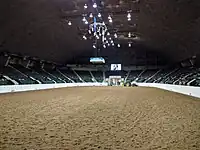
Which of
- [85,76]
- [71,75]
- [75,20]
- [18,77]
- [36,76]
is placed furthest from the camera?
[85,76]

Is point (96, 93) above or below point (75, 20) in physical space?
below

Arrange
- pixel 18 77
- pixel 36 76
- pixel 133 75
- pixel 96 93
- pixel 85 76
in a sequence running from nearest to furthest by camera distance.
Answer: pixel 96 93 → pixel 18 77 → pixel 36 76 → pixel 85 76 → pixel 133 75

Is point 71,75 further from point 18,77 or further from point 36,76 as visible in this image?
point 18,77

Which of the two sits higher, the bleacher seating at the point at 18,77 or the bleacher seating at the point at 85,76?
the bleacher seating at the point at 85,76

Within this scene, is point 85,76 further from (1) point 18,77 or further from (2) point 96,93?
(2) point 96,93

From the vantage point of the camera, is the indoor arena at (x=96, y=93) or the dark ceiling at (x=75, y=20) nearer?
the indoor arena at (x=96, y=93)

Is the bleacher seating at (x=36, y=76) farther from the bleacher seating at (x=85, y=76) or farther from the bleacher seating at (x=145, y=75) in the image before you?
the bleacher seating at (x=145, y=75)

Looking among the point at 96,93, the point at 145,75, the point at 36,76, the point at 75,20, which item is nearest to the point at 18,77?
the point at 36,76

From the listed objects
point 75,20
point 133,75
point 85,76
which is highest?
point 75,20

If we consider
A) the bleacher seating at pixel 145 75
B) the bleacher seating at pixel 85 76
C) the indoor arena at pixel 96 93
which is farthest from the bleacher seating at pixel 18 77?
the bleacher seating at pixel 145 75

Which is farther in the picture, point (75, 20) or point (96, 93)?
point (75, 20)

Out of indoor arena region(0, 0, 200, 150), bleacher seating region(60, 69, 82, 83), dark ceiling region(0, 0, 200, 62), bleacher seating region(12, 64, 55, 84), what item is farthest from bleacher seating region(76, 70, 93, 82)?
dark ceiling region(0, 0, 200, 62)

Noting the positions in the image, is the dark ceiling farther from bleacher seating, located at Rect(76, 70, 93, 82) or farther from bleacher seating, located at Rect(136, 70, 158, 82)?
bleacher seating, located at Rect(76, 70, 93, 82)

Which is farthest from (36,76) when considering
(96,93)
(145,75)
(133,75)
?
(133,75)
